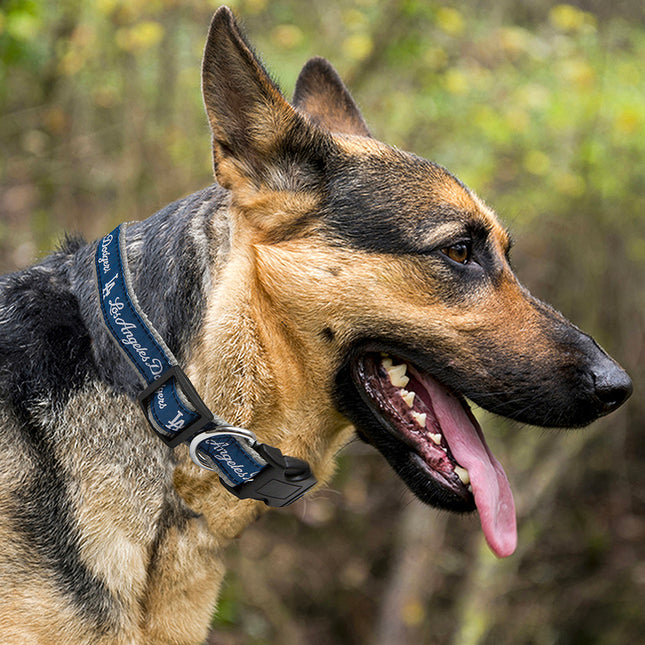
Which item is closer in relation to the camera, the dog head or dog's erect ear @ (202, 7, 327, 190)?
dog's erect ear @ (202, 7, 327, 190)

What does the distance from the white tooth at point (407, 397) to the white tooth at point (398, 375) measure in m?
0.03

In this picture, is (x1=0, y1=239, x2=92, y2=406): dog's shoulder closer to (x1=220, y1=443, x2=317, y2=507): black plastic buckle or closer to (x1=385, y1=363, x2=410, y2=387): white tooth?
(x1=220, y1=443, x2=317, y2=507): black plastic buckle

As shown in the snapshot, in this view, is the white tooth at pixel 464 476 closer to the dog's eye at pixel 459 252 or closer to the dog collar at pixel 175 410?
the dog collar at pixel 175 410

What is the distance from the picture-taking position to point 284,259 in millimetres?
2639

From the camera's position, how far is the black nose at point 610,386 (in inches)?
103

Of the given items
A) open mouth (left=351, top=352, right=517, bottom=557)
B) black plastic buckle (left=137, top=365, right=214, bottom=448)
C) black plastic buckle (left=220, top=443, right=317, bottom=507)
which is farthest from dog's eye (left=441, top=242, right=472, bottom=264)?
black plastic buckle (left=137, top=365, right=214, bottom=448)

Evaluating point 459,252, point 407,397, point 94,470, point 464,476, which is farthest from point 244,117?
point 464,476

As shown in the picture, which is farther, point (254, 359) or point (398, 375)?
point (398, 375)

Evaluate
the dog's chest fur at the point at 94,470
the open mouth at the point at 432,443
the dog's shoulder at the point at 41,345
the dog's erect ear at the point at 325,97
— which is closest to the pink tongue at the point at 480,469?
the open mouth at the point at 432,443

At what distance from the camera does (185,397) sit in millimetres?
2330

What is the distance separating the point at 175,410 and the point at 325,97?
1.92 m

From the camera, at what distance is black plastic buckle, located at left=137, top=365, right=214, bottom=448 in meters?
2.32

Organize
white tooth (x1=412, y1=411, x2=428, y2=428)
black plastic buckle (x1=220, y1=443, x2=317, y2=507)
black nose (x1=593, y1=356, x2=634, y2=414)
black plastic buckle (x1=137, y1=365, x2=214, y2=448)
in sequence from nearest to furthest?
black plastic buckle (x1=137, y1=365, x2=214, y2=448) < black plastic buckle (x1=220, y1=443, x2=317, y2=507) < black nose (x1=593, y1=356, x2=634, y2=414) < white tooth (x1=412, y1=411, x2=428, y2=428)

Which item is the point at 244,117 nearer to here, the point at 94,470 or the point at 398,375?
the point at 398,375
